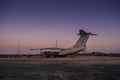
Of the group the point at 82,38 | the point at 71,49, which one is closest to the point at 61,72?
the point at 71,49

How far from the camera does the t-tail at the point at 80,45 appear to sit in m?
59.8

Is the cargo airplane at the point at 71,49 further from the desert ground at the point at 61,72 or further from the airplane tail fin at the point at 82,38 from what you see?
the desert ground at the point at 61,72

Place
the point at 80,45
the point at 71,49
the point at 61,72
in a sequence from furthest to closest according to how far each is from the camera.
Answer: the point at 80,45, the point at 71,49, the point at 61,72

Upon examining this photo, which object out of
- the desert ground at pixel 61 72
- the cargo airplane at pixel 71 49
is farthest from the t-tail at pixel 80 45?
the desert ground at pixel 61 72

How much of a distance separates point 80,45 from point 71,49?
3369 mm

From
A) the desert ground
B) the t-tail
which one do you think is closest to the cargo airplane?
the t-tail

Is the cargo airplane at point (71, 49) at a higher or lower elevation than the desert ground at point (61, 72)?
higher

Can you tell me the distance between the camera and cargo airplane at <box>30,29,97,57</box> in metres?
60.0

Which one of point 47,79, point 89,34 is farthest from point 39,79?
point 89,34

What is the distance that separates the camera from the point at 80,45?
201 feet

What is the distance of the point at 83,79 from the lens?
53.7 ft

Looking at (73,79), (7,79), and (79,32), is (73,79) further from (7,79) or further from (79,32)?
(79,32)

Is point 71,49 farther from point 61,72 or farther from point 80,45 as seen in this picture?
point 61,72

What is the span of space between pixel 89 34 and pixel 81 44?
4481 millimetres
